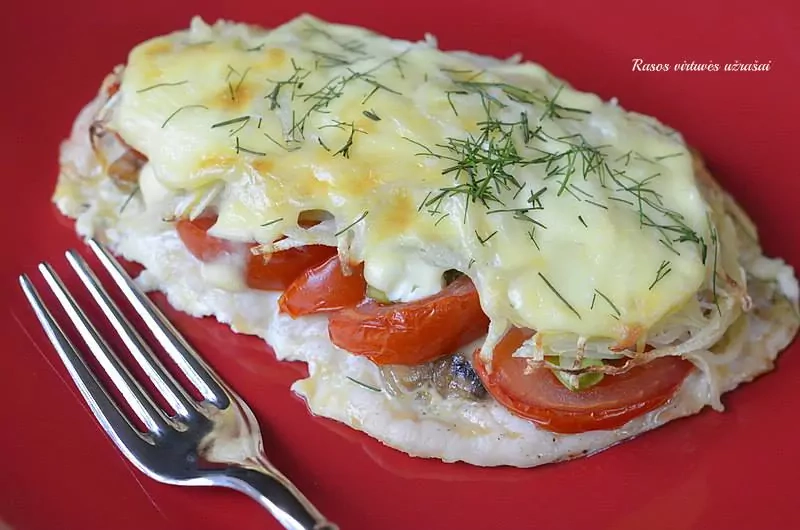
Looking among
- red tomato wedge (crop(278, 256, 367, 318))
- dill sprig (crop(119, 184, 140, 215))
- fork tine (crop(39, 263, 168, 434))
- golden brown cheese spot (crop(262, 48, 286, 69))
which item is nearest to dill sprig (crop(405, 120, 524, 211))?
red tomato wedge (crop(278, 256, 367, 318))

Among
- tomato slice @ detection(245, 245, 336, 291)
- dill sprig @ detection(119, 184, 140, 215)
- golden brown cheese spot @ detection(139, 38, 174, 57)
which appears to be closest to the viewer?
tomato slice @ detection(245, 245, 336, 291)

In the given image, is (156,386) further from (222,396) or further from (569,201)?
(569,201)

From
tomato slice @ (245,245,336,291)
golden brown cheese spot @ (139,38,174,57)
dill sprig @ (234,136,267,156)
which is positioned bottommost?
tomato slice @ (245,245,336,291)

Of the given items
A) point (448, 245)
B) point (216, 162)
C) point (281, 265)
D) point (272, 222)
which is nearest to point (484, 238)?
point (448, 245)

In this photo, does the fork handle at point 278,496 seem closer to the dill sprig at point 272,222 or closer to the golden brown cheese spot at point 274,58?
the dill sprig at point 272,222

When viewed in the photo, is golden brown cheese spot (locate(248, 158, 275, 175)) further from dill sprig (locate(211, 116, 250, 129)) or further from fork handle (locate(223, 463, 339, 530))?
fork handle (locate(223, 463, 339, 530))

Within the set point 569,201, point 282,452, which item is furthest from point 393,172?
point 282,452

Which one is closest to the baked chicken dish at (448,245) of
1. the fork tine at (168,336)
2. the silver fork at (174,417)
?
the fork tine at (168,336)
